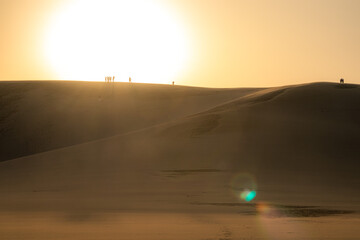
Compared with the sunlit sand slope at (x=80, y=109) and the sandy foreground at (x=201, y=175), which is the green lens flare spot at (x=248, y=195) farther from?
the sunlit sand slope at (x=80, y=109)

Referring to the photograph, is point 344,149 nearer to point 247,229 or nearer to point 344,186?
point 344,186

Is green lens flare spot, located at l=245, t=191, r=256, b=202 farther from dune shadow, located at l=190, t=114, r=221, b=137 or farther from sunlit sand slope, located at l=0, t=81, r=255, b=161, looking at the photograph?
sunlit sand slope, located at l=0, t=81, r=255, b=161

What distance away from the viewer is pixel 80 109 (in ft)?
170

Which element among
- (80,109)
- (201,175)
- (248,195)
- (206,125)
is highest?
(80,109)

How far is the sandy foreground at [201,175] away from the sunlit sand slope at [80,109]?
0.94 feet

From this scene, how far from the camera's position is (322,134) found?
2777 cm

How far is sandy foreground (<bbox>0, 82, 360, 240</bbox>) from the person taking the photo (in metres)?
10.3

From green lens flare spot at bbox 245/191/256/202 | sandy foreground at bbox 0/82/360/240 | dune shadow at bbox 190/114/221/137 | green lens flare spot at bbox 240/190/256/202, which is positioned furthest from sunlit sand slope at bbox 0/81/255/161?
green lens flare spot at bbox 245/191/256/202

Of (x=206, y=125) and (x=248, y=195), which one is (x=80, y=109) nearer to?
(x=206, y=125)

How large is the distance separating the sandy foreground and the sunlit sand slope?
0.94 ft

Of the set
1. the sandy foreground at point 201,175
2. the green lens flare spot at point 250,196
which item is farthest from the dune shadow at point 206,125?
the green lens flare spot at point 250,196

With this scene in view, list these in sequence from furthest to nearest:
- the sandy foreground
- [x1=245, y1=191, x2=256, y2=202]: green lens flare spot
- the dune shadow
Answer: the dune shadow
[x1=245, y1=191, x2=256, y2=202]: green lens flare spot
the sandy foreground

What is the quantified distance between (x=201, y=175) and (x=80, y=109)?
32435mm

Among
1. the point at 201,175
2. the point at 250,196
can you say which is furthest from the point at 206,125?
the point at 250,196
